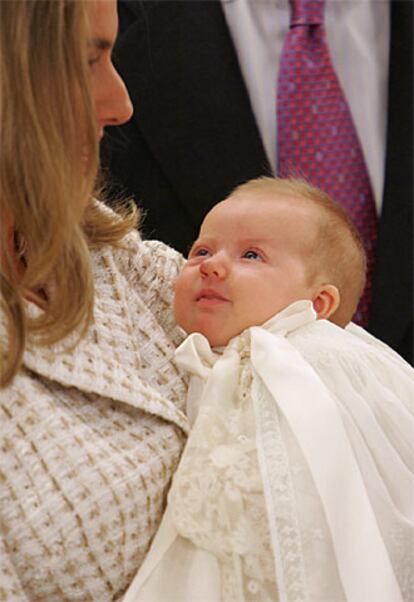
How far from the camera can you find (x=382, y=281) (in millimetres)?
2650

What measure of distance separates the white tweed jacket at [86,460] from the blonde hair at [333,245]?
0.31 m

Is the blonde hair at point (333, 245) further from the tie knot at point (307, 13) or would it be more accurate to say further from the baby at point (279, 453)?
the tie knot at point (307, 13)

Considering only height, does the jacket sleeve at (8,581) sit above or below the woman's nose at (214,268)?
below

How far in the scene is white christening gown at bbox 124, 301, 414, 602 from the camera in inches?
54.0

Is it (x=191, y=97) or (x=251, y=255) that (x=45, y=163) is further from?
(x=191, y=97)

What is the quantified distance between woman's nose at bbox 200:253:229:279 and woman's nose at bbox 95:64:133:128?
0.22 metres

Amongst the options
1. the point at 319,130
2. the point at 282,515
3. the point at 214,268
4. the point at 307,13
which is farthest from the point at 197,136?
the point at 282,515

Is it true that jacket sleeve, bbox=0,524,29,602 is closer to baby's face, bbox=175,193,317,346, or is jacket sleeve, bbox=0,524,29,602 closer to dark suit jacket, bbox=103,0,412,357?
baby's face, bbox=175,193,317,346

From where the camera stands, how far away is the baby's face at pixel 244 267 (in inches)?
62.9

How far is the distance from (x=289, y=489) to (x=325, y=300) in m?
0.37

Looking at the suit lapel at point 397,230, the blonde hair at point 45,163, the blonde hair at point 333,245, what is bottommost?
the suit lapel at point 397,230

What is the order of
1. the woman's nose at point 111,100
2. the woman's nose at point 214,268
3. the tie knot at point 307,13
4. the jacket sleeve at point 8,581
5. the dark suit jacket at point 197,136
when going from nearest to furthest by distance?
the jacket sleeve at point 8,581 < the woman's nose at point 111,100 < the woman's nose at point 214,268 < the dark suit jacket at point 197,136 < the tie knot at point 307,13

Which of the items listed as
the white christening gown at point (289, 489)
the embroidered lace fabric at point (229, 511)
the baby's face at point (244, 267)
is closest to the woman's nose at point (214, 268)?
the baby's face at point (244, 267)

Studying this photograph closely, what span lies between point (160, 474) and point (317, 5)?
1561 mm
